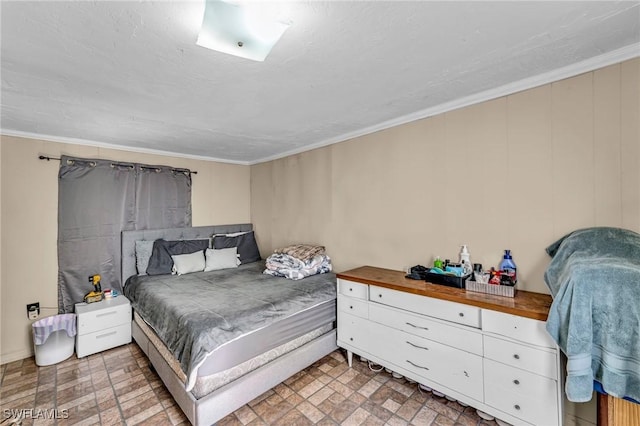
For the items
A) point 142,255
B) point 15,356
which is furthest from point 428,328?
point 15,356

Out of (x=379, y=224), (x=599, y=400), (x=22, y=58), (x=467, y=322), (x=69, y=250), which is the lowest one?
(x=599, y=400)

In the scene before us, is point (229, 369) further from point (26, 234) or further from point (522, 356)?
point (26, 234)

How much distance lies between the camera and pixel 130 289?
10.2ft

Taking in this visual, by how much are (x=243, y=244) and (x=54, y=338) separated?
86.0 inches

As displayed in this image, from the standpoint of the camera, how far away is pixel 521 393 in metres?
1.55

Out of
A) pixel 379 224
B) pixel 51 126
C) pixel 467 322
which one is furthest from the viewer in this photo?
pixel 379 224

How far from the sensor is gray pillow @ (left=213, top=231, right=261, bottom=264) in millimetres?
3881

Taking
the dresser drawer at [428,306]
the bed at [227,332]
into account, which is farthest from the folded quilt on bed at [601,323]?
the bed at [227,332]

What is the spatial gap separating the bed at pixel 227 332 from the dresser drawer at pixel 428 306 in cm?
61

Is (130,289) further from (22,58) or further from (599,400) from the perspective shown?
(599,400)

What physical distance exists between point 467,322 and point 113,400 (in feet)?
8.95

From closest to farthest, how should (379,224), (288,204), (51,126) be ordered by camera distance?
(51,126) → (379,224) → (288,204)

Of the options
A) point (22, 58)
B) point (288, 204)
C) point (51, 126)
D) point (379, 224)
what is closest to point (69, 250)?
point (51, 126)

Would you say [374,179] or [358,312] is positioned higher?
[374,179]
